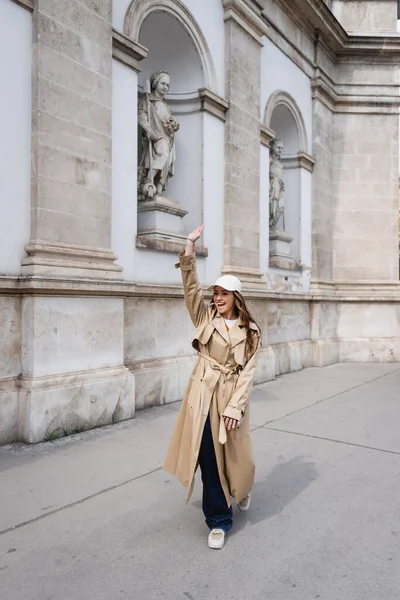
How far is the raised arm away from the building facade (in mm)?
2372

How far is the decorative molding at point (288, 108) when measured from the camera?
32.9ft

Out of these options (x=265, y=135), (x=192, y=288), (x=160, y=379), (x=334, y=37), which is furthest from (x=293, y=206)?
(x=192, y=288)

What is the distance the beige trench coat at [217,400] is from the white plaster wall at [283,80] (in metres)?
7.30

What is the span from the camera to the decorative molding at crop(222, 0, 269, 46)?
28.1 feet

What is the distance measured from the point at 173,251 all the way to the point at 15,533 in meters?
4.74

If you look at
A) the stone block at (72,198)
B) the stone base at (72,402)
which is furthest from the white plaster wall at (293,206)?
the stone base at (72,402)

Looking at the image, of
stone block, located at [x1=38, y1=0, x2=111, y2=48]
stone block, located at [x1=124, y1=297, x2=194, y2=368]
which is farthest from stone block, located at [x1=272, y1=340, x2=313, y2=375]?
stone block, located at [x1=38, y1=0, x2=111, y2=48]

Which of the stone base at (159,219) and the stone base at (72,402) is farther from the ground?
the stone base at (159,219)

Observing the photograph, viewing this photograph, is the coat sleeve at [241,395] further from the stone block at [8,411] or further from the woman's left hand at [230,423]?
the stone block at [8,411]

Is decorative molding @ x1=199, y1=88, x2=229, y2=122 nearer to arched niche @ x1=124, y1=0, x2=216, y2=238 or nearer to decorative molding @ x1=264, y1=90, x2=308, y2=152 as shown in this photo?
arched niche @ x1=124, y1=0, x2=216, y2=238

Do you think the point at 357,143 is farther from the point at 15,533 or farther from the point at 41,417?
the point at 15,533

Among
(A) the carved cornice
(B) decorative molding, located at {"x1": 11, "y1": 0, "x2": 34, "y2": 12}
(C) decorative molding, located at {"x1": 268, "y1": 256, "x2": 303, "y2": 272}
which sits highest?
(A) the carved cornice

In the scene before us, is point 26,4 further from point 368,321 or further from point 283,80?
point 368,321

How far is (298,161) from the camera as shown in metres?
11.5
